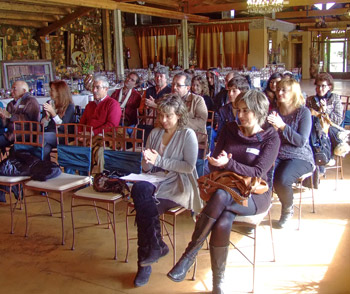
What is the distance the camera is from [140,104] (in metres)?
5.07

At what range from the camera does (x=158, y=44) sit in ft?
50.0

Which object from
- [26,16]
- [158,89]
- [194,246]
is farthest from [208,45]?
[194,246]

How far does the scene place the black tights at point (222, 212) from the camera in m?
2.40

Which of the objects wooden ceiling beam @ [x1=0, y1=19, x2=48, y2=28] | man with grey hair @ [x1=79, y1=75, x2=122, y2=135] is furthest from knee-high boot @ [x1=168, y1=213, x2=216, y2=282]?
wooden ceiling beam @ [x1=0, y1=19, x2=48, y2=28]

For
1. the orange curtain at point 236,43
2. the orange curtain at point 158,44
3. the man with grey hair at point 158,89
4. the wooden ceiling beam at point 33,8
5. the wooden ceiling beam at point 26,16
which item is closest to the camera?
the man with grey hair at point 158,89

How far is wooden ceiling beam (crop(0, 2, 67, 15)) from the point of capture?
27.7ft

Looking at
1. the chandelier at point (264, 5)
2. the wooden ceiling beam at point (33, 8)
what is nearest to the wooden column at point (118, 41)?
the wooden ceiling beam at point (33, 8)

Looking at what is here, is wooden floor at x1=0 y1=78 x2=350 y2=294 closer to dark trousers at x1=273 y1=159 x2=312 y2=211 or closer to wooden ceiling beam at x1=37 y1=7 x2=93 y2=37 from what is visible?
dark trousers at x1=273 y1=159 x2=312 y2=211

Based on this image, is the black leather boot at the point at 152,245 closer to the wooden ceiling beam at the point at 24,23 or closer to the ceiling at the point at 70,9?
the ceiling at the point at 70,9

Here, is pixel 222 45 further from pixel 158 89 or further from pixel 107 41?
pixel 158 89

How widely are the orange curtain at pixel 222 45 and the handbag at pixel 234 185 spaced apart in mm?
12890

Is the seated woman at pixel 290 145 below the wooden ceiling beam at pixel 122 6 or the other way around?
below

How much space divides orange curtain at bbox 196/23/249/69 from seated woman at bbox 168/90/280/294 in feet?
41.4

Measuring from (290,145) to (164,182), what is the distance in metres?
1.18
